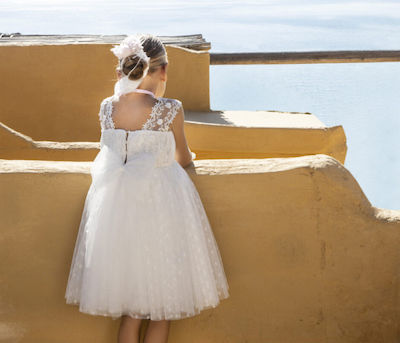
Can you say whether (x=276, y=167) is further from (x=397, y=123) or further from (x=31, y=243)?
(x=397, y=123)

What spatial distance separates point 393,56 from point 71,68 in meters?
4.34

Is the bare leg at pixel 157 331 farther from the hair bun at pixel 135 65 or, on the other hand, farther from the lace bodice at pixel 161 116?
the hair bun at pixel 135 65

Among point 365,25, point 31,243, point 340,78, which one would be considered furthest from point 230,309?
point 365,25

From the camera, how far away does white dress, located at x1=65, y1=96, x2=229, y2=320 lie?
8.36 feet

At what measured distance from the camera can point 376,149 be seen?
40.6ft

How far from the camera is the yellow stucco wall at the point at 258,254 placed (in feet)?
8.92

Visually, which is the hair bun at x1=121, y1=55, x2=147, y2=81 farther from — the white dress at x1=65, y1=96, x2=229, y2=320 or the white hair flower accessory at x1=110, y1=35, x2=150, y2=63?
the white dress at x1=65, y1=96, x2=229, y2=320

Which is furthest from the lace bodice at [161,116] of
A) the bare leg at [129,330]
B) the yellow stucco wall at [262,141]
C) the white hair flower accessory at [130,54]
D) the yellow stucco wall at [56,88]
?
the yellow stucco wall at [56,88]

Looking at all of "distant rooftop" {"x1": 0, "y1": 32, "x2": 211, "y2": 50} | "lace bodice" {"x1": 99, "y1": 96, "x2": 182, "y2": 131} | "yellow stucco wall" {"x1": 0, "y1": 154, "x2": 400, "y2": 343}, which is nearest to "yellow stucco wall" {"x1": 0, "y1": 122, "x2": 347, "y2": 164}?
"distant rooftop" {"x1": 0, "y1": 32, "x2": 211, "y2": 50}

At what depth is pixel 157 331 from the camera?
103 inches

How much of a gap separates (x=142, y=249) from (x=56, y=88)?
15.7 feet

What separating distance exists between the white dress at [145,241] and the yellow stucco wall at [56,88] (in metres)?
4.31

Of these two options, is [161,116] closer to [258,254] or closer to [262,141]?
[258,254]

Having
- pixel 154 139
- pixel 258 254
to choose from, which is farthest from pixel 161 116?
pixel 258 254
